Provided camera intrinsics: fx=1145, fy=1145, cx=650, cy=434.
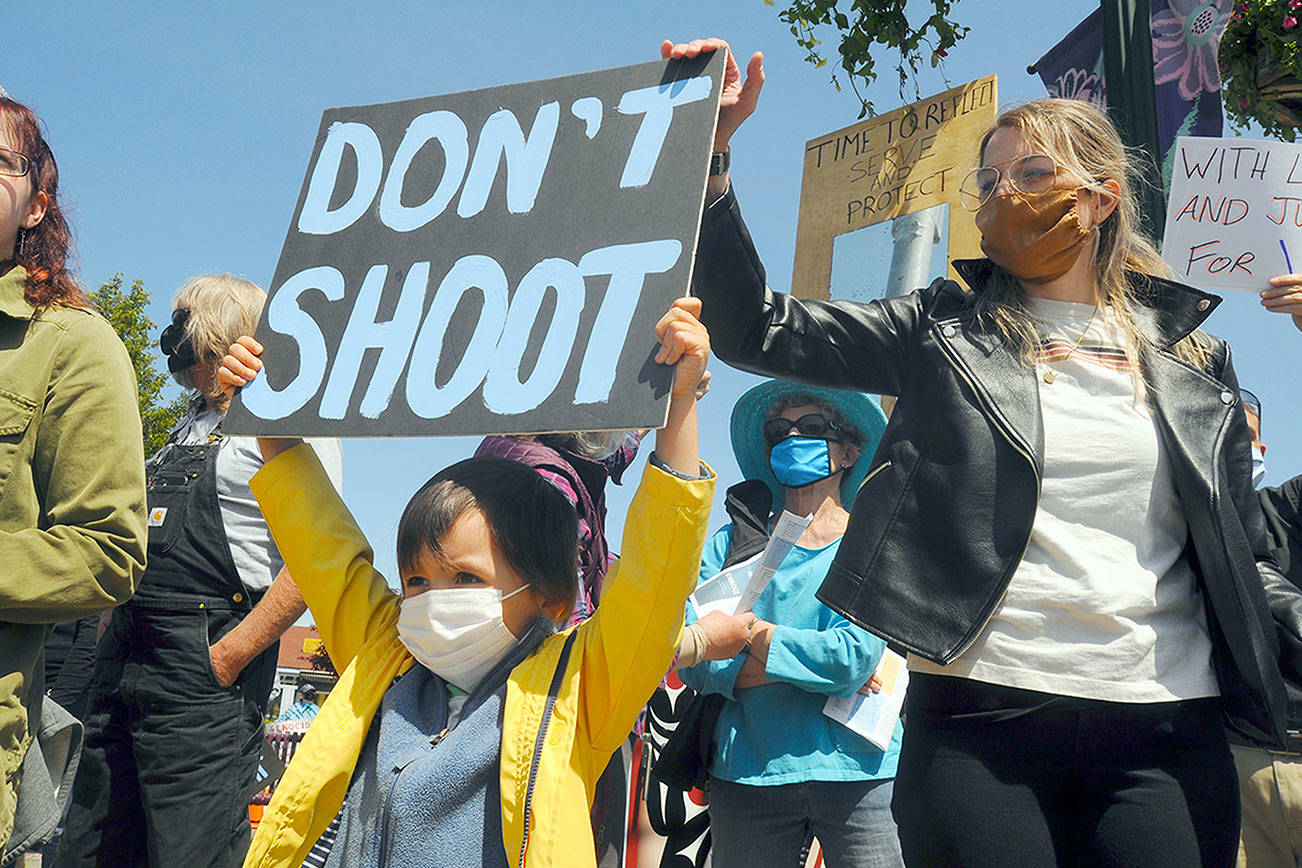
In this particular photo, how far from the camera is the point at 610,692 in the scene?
1.99m

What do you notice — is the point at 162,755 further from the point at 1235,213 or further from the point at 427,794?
the point at 1235,213

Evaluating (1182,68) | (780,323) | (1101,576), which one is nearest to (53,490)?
(780,323)

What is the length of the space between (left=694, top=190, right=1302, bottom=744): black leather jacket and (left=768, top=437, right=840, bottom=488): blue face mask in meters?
1.59

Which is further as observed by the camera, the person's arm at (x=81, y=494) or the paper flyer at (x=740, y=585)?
the paper flyer at (x=740, y=585)

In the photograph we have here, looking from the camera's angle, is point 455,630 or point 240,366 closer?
point 455,630

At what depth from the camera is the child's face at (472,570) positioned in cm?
213

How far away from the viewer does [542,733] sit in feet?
6.28

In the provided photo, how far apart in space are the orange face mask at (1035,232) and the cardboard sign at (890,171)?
238cm

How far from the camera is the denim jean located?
304 cm

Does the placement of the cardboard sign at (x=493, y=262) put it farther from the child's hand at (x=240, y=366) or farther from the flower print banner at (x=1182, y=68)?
the flower print banner at (x=1182, y=68)

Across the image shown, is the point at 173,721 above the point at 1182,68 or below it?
below

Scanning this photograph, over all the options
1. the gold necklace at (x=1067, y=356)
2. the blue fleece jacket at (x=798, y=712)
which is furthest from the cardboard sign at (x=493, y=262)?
the blue fleece jacket at (x=798, y=712)

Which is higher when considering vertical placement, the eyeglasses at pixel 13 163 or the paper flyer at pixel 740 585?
the eyeglasses at pixel 13 163

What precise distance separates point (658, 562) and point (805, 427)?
1.98m
